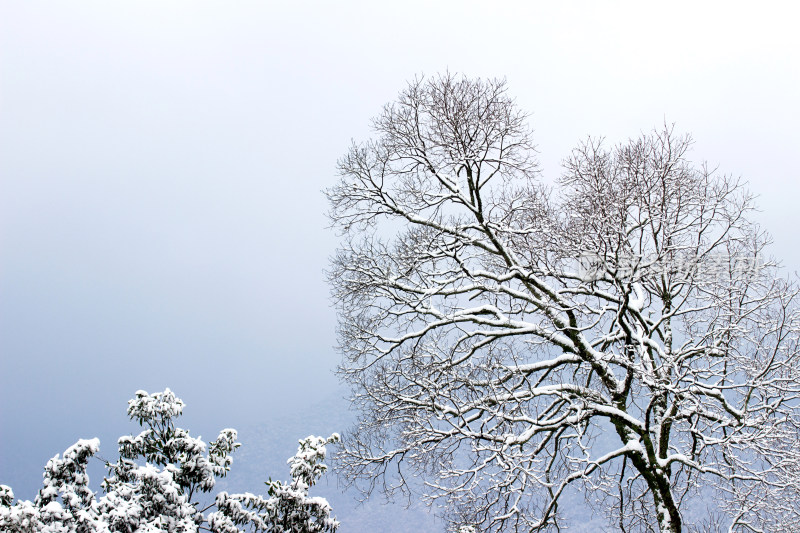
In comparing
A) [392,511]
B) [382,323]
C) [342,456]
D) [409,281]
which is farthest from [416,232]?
[392,511]

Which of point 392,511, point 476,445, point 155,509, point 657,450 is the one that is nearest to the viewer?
point 155,509

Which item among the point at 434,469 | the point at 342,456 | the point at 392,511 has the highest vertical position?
the point at 392,511

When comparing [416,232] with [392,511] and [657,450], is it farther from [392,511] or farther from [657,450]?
[392,511]

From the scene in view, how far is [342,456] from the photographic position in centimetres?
1005

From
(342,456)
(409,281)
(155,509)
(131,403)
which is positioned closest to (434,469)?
(342,456)

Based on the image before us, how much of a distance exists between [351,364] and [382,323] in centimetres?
108

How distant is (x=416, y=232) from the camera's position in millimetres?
11453

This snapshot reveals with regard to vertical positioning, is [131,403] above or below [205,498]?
above

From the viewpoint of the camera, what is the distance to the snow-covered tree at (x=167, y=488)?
7.27 metres

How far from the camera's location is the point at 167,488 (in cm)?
757

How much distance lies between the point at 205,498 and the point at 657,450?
7.78 metres

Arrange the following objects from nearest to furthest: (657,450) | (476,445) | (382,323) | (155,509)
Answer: (155,509), (476,445), (657,450), (382,323)

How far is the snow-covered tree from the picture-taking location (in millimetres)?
7270

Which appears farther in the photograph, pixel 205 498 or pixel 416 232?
pixel 416 232
